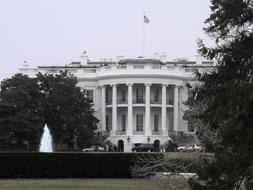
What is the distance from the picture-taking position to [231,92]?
10477mm

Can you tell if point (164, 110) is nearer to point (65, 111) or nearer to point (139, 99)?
point (139, 99)

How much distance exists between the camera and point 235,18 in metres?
10.7

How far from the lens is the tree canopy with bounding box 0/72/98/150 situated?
251ft

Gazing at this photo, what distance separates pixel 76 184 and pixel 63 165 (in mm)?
4644

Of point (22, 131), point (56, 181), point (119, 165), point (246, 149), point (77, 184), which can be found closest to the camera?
point (246, 149)

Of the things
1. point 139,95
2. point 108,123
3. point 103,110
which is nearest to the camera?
point 139,95

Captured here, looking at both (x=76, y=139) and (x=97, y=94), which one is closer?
(x=76, y=139)

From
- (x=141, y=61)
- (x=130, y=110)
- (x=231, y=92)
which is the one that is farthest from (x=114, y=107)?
(x=231, y=92)

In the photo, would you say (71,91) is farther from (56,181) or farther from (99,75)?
(56,181)

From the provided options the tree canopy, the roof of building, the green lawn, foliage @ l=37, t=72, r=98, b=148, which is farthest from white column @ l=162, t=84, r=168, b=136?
the green lawn

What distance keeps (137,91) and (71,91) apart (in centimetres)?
2129

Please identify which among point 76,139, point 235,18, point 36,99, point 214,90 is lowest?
point 76,139

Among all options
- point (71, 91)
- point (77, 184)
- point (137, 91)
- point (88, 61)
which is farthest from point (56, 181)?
point (88, 61)

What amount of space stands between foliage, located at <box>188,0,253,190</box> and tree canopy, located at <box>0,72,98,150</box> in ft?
213
